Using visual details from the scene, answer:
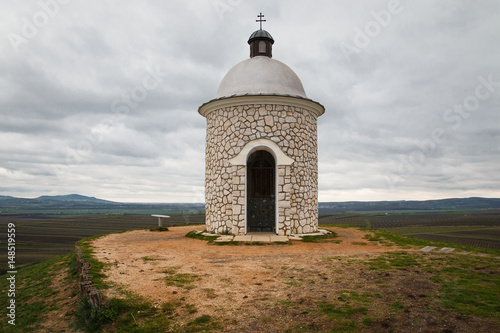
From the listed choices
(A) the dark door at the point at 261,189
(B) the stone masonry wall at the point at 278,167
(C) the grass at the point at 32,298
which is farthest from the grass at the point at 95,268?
(A) the dark door at the point at 261,189

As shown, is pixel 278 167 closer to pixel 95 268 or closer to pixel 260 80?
pixel 260 80

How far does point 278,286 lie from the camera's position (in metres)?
5.43

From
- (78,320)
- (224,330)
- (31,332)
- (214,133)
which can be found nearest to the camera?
(224,330)

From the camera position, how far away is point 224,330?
13.0 ft

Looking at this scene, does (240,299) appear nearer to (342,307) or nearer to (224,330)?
(224,330)

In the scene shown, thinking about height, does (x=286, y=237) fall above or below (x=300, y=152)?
below

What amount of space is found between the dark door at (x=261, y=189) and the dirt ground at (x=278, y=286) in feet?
15.6

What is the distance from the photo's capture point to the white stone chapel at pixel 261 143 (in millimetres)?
11484

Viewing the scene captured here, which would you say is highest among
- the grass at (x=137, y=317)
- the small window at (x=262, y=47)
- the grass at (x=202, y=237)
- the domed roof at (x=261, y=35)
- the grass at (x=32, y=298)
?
the domed roof at (x=261, y=35)

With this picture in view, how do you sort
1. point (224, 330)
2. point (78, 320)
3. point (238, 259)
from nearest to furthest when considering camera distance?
1. point (224, 330)
2. point (78, 320)
3. point (238, 259)

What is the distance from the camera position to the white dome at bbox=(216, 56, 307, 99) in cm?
1208

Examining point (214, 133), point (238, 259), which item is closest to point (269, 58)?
point (214, 133)

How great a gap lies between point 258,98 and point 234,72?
6.84ft

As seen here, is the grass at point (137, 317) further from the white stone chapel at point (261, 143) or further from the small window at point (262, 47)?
the small window at point (262, 47)
